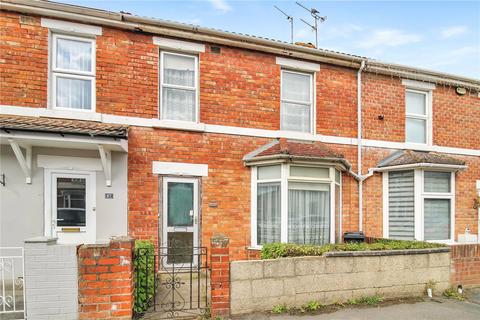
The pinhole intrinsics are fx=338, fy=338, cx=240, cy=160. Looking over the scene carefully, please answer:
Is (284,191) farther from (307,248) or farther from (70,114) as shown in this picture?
(70,114)

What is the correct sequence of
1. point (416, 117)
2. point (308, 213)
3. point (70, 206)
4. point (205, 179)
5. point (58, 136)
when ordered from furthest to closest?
point (416, 117) → point (308, 213) → point (205, 179) → point (70, 206) → point (58, 136)

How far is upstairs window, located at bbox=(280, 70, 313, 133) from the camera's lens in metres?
9.05

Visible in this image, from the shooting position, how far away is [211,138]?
816 cm

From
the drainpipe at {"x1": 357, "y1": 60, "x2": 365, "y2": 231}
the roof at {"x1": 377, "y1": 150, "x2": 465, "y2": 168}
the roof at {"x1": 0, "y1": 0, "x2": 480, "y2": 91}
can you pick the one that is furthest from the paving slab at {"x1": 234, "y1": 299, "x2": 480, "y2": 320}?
the roof at {"x1": 0, "y1": 0, "x2": 480, "y2": 91}

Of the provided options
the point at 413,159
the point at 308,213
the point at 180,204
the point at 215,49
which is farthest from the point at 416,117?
the point at 180,204

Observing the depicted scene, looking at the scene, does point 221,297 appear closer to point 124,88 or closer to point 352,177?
point 124,88

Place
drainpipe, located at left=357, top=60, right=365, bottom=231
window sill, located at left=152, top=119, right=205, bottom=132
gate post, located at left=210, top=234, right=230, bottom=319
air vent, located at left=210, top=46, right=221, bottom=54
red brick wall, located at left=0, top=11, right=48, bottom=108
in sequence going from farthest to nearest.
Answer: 1. drainpipe, located at left=357, top=60, right=365, bottom=231
2. air vent, located at left=210, top=46, right=221, bottom=54
3. window sill, located at left=152, top=119, right=205, bottom=132
4. red brick wall, located at left=0, top=11, right=48, bottom=108
5. gate post, located at left=210, top=234, right=230, bottom=319

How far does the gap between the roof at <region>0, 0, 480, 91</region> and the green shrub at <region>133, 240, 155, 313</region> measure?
4.99 metres

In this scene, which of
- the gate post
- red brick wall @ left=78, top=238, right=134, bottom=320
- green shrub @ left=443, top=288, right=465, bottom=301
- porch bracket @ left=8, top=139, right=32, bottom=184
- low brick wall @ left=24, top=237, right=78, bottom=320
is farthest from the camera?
green shrub @ left=443, top=288, right=465, bottom=301

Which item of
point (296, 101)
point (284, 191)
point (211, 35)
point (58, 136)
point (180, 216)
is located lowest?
point (180, 216)

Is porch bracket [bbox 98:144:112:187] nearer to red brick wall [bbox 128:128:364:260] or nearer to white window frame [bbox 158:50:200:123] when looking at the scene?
red brick wall [bbox 128:128:364:260]

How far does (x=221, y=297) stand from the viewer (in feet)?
16.6

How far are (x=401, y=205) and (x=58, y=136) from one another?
8591 millimetres

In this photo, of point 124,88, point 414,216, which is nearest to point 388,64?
point 414,216
